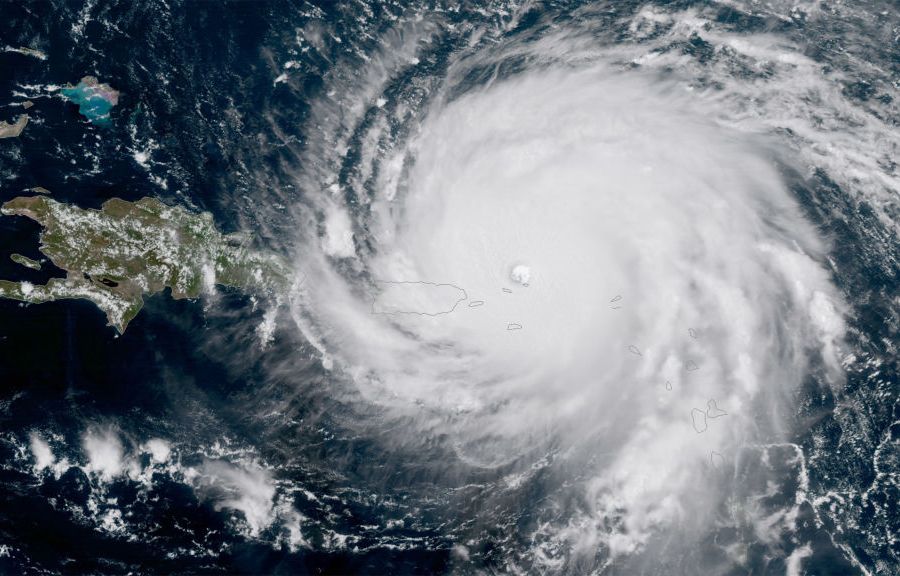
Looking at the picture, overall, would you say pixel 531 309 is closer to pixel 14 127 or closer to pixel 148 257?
pixel 148 257

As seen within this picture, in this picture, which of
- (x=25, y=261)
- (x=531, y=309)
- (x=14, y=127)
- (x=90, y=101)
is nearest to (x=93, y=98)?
(x=90, y=101)

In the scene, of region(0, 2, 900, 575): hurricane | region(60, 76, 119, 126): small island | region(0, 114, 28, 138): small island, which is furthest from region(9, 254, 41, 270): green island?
region(60, 76, 119, 126): small island

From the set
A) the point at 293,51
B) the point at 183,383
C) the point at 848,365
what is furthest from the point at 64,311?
the point at 848,365

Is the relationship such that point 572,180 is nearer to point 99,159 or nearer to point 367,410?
point 367,410

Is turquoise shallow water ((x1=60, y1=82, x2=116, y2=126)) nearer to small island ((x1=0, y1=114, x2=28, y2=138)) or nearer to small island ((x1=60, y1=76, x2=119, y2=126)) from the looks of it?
small island ((x1=60, y1=76, x2=119, y2=126))

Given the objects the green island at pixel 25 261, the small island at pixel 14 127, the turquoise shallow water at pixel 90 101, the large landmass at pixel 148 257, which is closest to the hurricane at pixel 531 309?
the large landmass at pixel 148 257

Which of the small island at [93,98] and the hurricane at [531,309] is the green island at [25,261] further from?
the small island at [93,98]

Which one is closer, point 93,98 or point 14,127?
point 14,127
